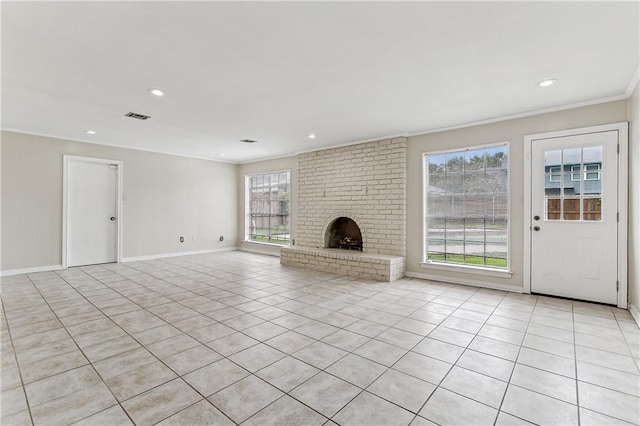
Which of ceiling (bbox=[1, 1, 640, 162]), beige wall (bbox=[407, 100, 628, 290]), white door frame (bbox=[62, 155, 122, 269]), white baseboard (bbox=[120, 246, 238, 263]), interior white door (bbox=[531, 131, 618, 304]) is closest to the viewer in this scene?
ceiling (bbox=[1, 1, 640, 162])

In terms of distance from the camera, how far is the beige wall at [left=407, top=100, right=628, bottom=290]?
3.75m

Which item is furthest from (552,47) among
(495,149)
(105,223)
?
(105,223)

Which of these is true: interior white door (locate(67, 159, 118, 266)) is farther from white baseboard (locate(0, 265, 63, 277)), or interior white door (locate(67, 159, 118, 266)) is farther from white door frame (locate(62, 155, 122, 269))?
white baseboard (locate(0, 265, 63, 277))

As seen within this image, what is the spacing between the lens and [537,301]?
382 cm

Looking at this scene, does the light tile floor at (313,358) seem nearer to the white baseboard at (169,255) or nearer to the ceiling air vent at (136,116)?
the white baseboard at (169,255)

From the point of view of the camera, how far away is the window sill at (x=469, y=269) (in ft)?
14.1

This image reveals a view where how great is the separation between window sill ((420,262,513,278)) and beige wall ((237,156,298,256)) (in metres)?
3.21

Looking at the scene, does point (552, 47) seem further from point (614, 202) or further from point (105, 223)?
point (105, 223)

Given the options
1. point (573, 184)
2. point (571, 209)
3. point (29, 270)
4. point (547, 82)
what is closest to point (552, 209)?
point (571, 209)

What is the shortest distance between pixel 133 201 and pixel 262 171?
116 inches

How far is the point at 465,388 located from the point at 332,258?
3648mm

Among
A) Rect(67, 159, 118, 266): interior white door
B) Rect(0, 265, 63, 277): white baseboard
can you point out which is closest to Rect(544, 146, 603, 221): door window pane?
Rect(67, 159, 118, 266): interior white door

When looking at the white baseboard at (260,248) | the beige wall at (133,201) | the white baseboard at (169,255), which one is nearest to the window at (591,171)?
the white baseboard at (260,248)

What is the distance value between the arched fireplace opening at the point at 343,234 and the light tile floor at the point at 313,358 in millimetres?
2118
